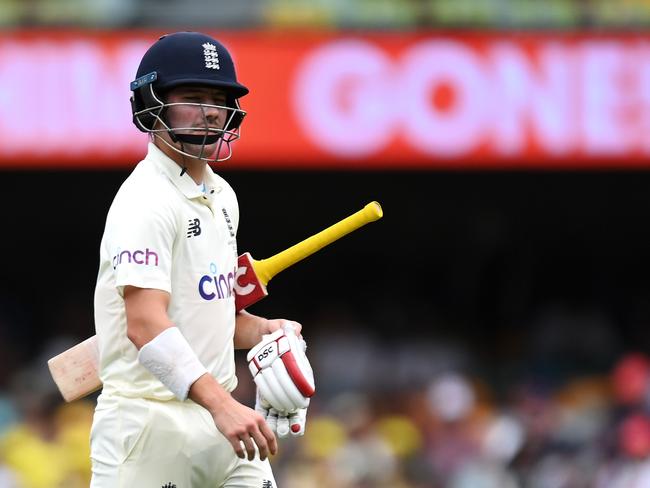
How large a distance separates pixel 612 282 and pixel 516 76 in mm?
3123

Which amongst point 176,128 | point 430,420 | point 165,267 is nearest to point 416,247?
point 430,420

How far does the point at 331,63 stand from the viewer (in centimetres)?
1012

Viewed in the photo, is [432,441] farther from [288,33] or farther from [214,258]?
[214,258]

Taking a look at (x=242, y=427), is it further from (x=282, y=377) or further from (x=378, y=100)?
(x=378, y=100)

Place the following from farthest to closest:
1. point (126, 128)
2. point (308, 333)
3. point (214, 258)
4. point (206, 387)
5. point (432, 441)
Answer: point (308, 333) < point (126, 128) < point (432, 441) < point (214, 258) < point (206, 387)

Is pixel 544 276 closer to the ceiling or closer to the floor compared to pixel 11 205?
closer to the floor

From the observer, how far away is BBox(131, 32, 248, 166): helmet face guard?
11.7ft

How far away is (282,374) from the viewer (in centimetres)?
359

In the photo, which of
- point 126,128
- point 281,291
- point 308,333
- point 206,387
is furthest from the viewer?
point 281,291

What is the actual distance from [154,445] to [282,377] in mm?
371

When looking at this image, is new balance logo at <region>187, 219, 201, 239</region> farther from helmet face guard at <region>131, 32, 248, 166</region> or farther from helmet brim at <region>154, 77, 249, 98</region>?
helmet brim at <region>154, 77, 249, 98</region>

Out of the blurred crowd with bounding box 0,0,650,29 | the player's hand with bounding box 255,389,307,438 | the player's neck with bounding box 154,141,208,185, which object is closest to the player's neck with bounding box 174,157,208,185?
the player's neck with bounding box 154,141,208,185

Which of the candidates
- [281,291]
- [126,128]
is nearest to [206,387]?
[126,128]

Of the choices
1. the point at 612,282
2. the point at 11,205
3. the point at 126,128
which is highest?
the point at 126,128
